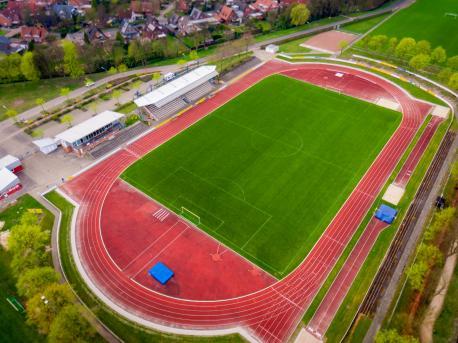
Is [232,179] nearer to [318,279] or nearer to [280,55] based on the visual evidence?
[318,279]

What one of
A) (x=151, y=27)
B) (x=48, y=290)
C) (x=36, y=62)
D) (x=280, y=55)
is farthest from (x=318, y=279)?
(x=151, y=27)

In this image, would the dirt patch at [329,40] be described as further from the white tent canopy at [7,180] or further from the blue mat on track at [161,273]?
the white tent canopy at [7,180]

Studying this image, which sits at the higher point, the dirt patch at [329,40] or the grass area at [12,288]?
the dirt patch at [329,40]

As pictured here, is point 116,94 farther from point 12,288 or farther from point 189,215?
point 12,288

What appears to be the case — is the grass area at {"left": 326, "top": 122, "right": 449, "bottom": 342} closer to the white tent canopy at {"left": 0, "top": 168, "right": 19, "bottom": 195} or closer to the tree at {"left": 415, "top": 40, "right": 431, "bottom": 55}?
the tree at {"left": 415, "top": 40, "right": 431, "bottom": 55}

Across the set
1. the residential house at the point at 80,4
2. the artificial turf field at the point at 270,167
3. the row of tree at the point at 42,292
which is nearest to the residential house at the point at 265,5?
the residential house at the point at 80,4
